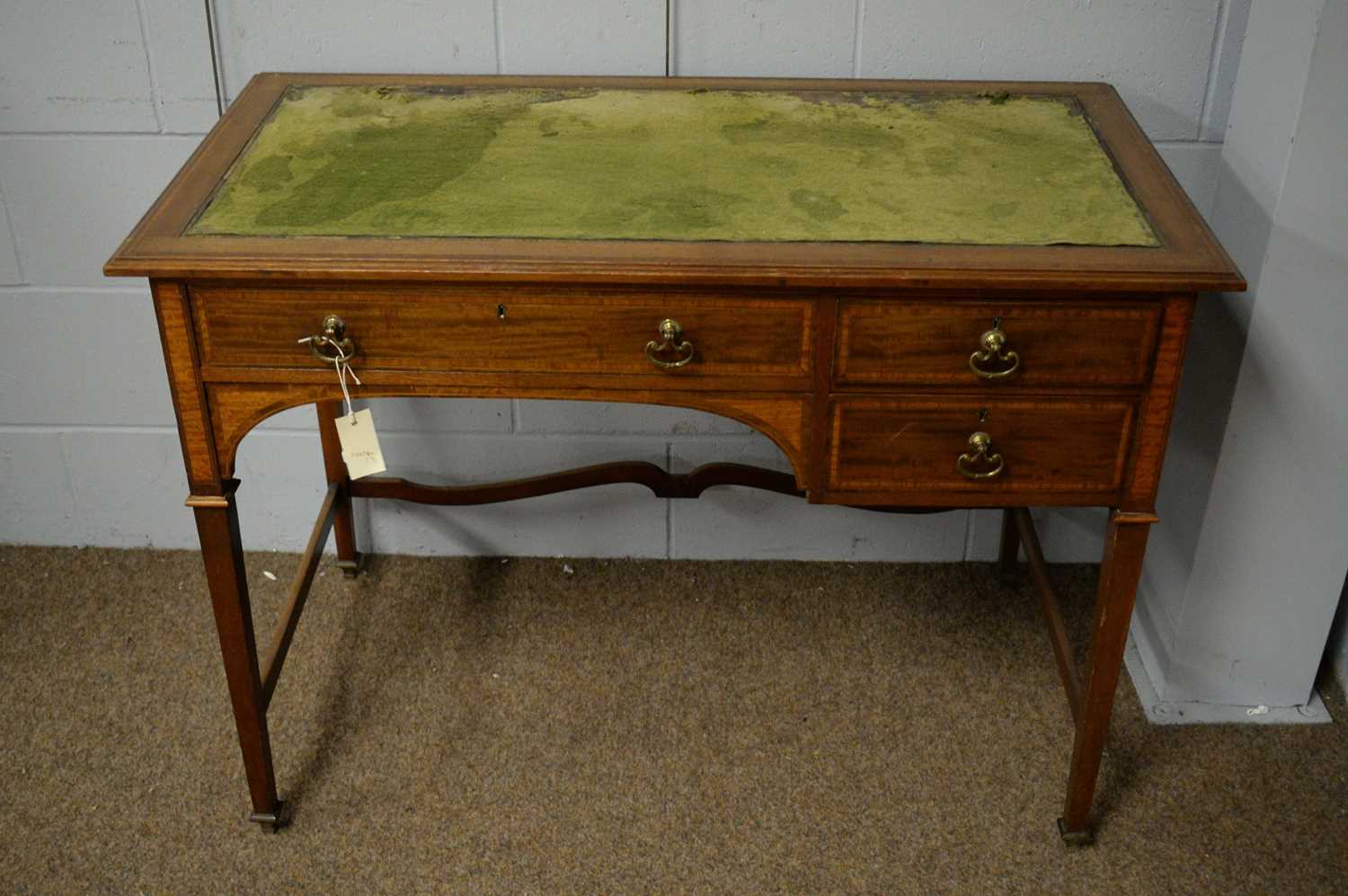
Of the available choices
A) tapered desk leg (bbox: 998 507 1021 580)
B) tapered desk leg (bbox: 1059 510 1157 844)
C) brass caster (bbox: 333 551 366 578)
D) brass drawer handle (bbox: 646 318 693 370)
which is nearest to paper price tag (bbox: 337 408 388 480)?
brass drawer handle (bbox: 646 318 693 370)

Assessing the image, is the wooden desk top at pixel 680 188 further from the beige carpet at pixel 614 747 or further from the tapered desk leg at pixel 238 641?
the beige carpet at pixel 614 747

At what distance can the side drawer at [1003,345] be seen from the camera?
1638mm

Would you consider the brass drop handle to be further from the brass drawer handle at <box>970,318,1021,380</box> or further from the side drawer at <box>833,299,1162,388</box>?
the brass drawer handle at <box>970,318,1021,380</box>

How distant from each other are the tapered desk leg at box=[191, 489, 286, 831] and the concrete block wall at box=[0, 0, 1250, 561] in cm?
67

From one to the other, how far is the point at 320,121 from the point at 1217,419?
55.3 inches

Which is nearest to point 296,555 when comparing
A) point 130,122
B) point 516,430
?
point 516,430

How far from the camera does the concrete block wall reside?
85.2 inches

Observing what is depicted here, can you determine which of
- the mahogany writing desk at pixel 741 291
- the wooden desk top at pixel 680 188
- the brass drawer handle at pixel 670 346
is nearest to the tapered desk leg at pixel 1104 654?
the mahogany writing desk at pixel 741 291

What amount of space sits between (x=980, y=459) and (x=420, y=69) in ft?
3.64

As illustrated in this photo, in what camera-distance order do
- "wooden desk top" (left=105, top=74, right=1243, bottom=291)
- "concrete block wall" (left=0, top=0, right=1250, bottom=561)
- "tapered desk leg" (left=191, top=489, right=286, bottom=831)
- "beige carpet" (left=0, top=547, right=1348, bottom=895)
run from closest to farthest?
"wooden desk top" (left=105, top=74, right=1243, bottom=291)
"tapered desk leg" (left=191, top=489, right=286, bottom=831)
"beige carpet" (left=0, top=547, right=1348, bottom=895)
"concrete block wall" (left=0, top=0, right=1250, bottom=561)

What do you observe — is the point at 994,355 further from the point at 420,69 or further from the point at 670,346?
the point at 420,69

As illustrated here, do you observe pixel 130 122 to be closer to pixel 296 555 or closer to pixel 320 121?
pixel 320 121

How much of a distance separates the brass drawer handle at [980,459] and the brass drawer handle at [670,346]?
37 cm

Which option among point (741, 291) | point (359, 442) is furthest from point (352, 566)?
point (741, 291)
